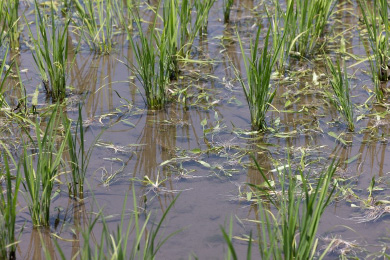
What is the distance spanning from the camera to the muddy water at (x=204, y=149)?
268 centimetres

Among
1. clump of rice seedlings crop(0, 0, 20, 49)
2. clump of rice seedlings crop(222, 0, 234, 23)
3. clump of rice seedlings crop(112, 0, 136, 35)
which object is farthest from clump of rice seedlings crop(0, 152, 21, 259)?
clump of rice seedlings crop(222, 0, 234, 23)

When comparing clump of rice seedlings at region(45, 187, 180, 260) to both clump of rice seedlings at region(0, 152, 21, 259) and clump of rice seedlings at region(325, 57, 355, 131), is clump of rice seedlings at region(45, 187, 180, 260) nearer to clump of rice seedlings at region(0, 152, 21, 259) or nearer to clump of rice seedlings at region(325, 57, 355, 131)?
clump of rice seedlings at region(0, 152, 21, 259)

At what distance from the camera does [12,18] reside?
4262 mm

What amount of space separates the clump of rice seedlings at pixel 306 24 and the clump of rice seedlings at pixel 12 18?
1.78 metres

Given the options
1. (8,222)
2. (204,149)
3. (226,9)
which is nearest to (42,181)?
(8,222)

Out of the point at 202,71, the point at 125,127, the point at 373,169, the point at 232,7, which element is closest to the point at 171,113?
the point at 125,127

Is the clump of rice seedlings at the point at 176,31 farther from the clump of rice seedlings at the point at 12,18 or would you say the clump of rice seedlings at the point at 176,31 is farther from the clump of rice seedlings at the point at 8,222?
the clump of rice seedlings at the point at 8,222

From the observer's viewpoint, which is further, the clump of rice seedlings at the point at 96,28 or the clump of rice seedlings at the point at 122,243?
the clump of rice seedlings at the point at 96,28

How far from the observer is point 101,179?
9.95 ft

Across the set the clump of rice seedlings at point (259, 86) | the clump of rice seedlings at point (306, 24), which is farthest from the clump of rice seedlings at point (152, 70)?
the clump of rice seedlings at point (306, 24)

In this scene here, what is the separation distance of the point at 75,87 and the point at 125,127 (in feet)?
2.02

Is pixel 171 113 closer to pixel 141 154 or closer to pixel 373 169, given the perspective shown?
pixel 141 154

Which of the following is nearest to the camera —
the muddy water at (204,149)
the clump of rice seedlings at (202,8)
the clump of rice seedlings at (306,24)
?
the muddy water at (204,149)

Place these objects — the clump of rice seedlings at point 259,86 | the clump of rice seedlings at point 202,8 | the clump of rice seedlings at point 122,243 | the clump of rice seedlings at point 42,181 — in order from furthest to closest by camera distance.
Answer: the clump of rice seedlings at point 202,8, the clump of rice seedlings at point 259,86, the clump of rice seedlings at point 42,181, the clump of rice seedlings at point 122,243
